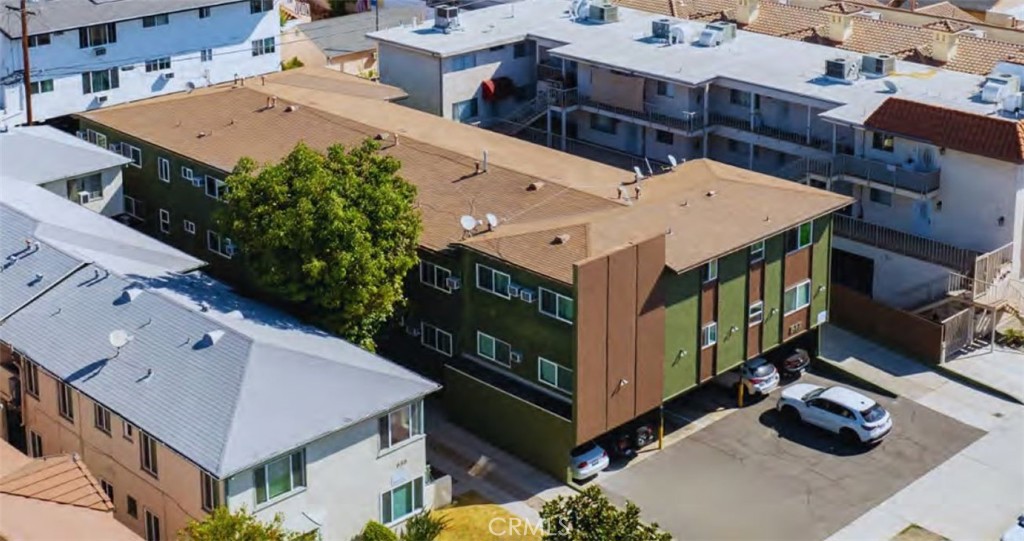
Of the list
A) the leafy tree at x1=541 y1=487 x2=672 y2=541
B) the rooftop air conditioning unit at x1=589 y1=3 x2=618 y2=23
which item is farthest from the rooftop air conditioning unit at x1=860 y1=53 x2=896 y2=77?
the leafy tree at x1=541 y1=487 x2=672 y2=541

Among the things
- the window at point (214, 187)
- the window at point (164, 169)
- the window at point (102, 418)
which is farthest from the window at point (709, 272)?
the window at point (164, 169)

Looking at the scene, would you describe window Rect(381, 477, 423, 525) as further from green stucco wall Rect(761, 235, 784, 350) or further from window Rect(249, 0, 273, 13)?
window Rect(249, 0, 273, 13)

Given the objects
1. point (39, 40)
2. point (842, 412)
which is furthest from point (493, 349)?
point (39, 40)

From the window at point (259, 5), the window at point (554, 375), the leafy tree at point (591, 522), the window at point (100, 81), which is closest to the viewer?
the leafy tree at point (591, 522)

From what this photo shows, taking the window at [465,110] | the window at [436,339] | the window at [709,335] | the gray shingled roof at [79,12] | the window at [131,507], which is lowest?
the window at [131,507]

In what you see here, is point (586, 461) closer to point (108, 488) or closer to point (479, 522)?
point (479, 522)

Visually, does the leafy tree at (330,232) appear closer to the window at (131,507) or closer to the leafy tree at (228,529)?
the window at (131,507)
